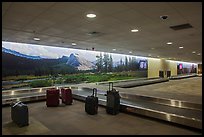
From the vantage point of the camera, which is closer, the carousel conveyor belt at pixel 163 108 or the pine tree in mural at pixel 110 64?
the carousel conveyor belt at pixel 163 108

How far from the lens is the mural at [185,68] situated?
31.2 meters

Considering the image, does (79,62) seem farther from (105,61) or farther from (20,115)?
(20,115)

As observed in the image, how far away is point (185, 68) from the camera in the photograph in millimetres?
35062

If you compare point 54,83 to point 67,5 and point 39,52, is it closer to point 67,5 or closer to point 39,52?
point 39,52

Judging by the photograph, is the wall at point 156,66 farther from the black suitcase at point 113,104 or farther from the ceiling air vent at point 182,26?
the black suitcase at point 113,104

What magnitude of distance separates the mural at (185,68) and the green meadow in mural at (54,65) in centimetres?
2001

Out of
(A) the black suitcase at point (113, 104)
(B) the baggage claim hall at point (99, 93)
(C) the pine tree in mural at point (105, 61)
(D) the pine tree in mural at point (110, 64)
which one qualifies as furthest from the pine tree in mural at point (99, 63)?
(A) the black suitcase at point (113, 104)

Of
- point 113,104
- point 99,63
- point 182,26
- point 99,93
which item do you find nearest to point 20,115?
point 113,104

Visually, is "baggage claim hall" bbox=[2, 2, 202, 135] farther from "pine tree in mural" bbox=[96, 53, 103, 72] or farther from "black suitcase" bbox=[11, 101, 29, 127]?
"pine tree in mural" bbox=[96, 53, 103, 72]

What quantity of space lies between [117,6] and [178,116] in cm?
322

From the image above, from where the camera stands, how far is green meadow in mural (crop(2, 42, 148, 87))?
8.79m

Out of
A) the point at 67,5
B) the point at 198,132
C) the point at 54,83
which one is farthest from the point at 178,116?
the point at 54,83

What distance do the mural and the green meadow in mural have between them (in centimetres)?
2001

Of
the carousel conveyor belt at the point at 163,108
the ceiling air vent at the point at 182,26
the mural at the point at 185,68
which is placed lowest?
the carousel conveyor belt at the point at 163,108
